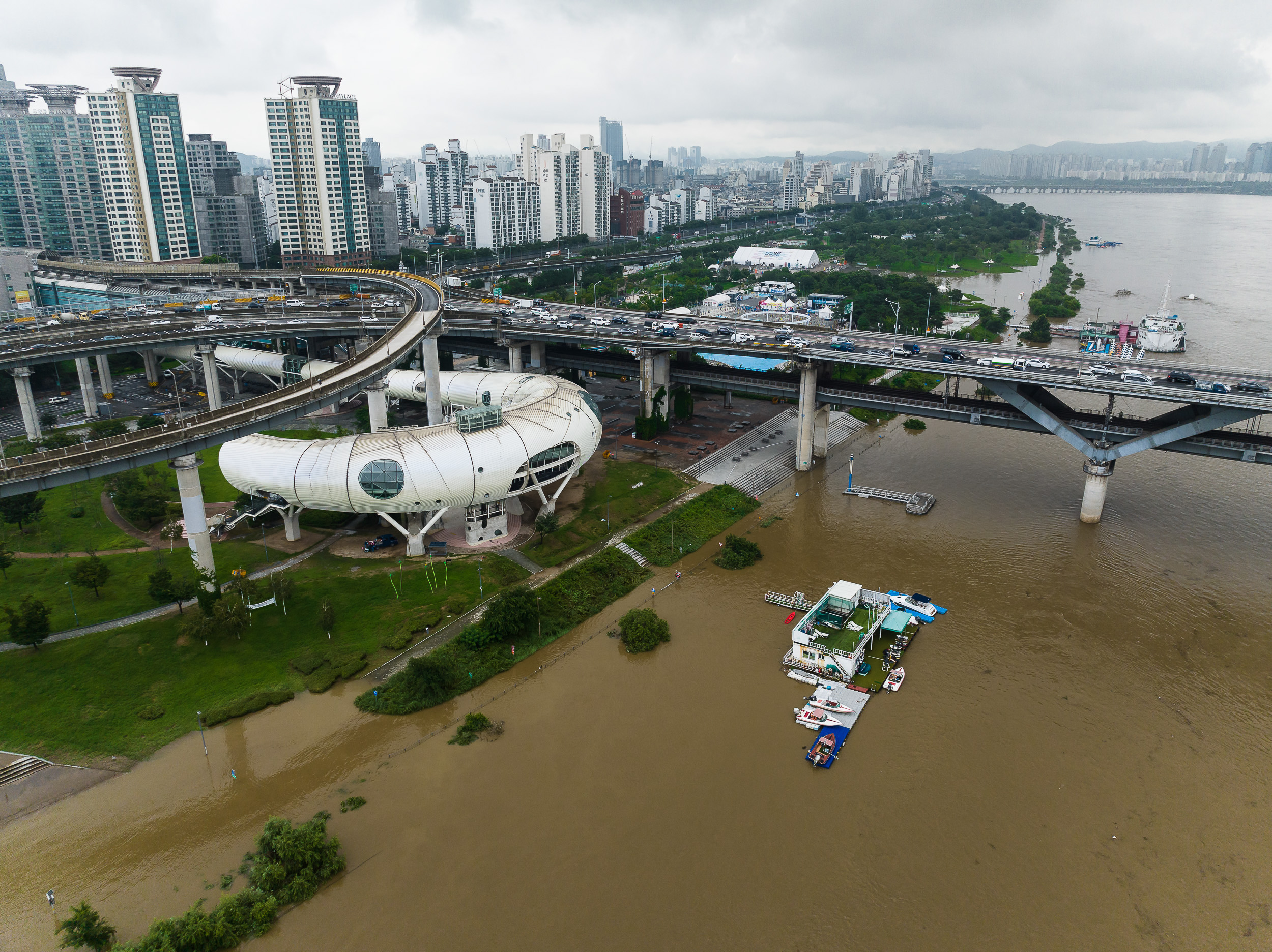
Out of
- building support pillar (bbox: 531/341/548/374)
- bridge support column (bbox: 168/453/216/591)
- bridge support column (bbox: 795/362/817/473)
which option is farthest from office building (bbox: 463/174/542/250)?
bridge support column (bbox: 168/453/216/591)

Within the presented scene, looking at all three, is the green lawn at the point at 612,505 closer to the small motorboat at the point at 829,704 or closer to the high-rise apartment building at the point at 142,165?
the small motorboat at the point at 829,704

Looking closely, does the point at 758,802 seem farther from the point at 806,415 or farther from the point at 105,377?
the point at 105,377

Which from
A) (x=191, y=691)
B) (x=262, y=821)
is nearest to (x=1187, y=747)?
(x=262, y=821)

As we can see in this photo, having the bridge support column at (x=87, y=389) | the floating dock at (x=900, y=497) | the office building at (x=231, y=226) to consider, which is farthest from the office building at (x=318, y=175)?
the floating dock at (x=900, y=497)

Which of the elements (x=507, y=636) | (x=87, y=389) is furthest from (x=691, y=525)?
(x=87, y=389)

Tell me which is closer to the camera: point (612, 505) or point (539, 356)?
point (612, 505)

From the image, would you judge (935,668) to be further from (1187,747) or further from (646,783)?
(646,783)

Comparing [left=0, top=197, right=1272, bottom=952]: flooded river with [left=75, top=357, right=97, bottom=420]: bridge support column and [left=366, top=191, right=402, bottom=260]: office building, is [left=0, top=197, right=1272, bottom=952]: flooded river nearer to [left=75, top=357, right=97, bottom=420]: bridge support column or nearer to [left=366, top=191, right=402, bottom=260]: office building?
[left=75, top=357, right=97, bottom=420]: bridge support column

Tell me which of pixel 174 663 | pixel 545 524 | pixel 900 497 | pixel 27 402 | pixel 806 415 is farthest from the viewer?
pixel 27 402
